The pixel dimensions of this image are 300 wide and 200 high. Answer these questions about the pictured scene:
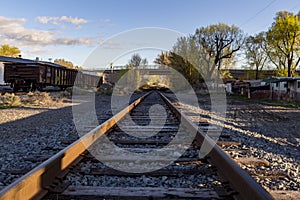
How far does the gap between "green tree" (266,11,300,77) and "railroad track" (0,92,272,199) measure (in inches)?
1854

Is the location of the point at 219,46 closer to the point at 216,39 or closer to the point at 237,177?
the point at 216,39

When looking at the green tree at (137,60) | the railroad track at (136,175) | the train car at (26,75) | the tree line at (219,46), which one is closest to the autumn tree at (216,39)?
the tree line at (219,46)

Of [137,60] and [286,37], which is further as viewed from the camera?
[137,60]

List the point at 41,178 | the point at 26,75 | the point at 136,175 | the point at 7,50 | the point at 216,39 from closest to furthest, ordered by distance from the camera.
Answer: the point at 41,178 → the point at 136,175 → the point at 26,75 → the point at 216,39 → the point at 7,50

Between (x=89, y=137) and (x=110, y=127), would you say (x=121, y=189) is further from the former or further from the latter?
(x=110, y=127)

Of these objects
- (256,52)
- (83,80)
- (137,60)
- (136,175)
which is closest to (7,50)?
(137,60)

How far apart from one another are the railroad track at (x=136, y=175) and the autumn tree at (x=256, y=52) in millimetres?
49021

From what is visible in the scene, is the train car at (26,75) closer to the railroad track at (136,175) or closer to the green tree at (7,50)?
the railroad track at (136,175)

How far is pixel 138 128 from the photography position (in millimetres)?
5574

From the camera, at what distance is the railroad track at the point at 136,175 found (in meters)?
2.16

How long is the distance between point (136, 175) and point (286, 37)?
48938 mm

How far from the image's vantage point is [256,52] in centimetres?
5959

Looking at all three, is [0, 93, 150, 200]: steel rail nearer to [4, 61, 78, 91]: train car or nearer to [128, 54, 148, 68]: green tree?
[4, 61, 78, 91]: train car

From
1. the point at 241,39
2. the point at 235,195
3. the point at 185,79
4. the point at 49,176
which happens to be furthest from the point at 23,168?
the point at 241,39
